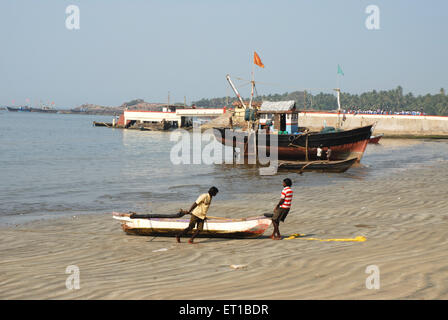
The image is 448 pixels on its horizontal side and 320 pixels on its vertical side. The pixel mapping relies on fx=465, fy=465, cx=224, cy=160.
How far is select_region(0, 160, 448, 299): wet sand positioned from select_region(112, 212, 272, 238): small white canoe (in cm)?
23

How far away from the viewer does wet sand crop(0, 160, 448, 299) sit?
6844 millimetres

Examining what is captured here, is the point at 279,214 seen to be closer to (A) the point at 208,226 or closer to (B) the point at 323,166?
(A) the point at 208,226

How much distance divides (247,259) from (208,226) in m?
2.53

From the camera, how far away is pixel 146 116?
4257 inches

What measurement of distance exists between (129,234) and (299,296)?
666cm

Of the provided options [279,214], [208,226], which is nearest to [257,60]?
[208,226]

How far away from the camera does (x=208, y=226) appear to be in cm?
1147

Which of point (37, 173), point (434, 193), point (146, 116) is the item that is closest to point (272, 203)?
point (434, 193)

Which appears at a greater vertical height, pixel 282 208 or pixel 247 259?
pixel 282 208

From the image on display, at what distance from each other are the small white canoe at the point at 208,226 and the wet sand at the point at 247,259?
23cm

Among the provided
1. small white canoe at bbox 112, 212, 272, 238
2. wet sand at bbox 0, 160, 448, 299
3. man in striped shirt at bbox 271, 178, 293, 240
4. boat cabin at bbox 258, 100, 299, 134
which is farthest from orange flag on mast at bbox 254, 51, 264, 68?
man in striped shirt at bbox 271, 178, 293, 240

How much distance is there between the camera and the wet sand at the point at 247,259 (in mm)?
6844

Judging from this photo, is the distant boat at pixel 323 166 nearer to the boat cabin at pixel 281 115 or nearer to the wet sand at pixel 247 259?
the boat cabin at pixel 281 115

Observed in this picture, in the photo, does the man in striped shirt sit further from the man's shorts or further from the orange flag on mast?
the orange flag on mast
